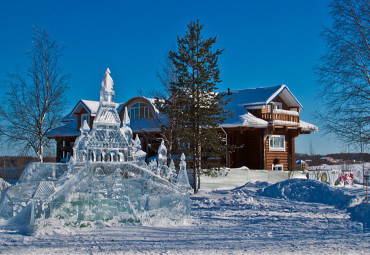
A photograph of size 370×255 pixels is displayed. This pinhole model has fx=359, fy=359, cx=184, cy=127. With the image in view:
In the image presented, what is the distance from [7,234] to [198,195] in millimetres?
10471

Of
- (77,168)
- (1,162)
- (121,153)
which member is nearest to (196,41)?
(121,153)

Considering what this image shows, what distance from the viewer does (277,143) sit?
28.8 m

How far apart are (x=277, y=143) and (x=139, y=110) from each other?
37.6 ft

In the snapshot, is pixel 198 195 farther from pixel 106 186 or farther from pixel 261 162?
pixel 261 162

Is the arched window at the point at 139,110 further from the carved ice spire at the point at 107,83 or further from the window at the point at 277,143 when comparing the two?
the carved ice spire at the point at 107,83

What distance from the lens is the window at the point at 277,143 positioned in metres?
28.3

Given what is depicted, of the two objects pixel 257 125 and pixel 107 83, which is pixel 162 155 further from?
pixel 257 125

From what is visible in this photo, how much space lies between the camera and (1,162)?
77.0ft

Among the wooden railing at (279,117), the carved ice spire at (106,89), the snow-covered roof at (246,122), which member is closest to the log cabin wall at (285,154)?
the wooden railing at (279,117)

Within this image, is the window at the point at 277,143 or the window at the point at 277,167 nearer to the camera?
the window at the point at 277,167

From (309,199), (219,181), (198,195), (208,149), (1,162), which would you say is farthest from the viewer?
(1,162)

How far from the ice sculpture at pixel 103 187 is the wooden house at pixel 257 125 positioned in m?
13.0

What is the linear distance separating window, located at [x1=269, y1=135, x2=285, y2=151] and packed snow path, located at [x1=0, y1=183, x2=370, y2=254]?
56.8ft

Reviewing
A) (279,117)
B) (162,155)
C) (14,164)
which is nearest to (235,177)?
(279,117)
